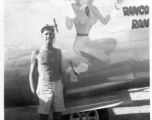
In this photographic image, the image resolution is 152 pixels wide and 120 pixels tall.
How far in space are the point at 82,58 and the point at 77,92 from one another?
669 millimetres

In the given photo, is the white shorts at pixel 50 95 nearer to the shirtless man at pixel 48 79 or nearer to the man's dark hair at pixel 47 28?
the shirtless man at pixel 48 79

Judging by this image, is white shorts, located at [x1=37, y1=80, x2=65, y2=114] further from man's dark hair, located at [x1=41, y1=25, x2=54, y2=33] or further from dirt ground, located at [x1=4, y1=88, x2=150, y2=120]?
man's dark hair, located at [x1=41, y1=25, x2=54, y2=33]

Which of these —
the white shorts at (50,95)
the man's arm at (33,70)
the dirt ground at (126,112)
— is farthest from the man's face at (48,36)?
the dirt ground at (126,112)

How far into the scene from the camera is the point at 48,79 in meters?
5.06

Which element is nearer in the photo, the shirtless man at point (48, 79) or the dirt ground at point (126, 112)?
the shirtless man at point (48, 79)

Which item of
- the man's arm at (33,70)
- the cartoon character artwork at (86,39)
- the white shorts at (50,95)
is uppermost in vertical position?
the cartoon character artwork at (86,39)

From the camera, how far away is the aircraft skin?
484cm

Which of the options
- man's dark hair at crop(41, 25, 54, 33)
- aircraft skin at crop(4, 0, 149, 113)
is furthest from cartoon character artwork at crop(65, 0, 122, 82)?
man's dark hair at crop(41, 25, 54, 33)

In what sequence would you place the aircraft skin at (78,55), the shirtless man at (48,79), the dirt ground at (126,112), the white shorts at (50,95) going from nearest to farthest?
the aircraft skin at (78,55) → the shirtless man at (48,79) → the white shorts at (50,95) → the dirt ground at (126,112)

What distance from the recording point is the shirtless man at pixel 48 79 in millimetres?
4941

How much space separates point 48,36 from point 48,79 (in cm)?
81

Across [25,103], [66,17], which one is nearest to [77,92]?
[25,103]

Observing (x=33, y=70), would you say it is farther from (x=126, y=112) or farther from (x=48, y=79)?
(x=126, y=112)

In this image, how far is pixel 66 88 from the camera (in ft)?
16.6
